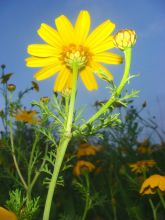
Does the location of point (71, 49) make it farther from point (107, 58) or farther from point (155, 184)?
point (155, 184)

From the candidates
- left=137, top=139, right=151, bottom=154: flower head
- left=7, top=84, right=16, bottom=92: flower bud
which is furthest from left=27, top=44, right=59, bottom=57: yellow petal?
left=137, top=139, right=151, bottom=154: flower head

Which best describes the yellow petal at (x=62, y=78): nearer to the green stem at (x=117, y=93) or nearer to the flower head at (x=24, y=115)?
the green stem at (x=117, y=93)

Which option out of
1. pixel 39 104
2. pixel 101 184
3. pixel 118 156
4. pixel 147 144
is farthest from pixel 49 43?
pixel 147 144

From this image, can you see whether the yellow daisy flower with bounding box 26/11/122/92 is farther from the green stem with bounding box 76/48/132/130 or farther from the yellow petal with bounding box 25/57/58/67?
the green stem with bounding box 76/48/132/130

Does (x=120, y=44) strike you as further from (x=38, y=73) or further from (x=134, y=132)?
(x=134, y=132)

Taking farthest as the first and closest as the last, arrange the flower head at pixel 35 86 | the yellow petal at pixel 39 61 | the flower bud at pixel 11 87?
the flower head at pixel 35 86
the flower bud at pixel 11 87
the yellow petal at pixel 39 61

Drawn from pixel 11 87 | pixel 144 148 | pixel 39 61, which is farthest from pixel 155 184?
pixel 144 148

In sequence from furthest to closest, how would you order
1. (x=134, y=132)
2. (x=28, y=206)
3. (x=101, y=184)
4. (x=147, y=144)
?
(x=147, y=144)
(x=134, y=132)
(x=101, y=184)
(x=28, y=206)

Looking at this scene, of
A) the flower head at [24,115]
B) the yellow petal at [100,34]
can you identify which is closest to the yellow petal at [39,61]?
the yellow petal at [100,34]
